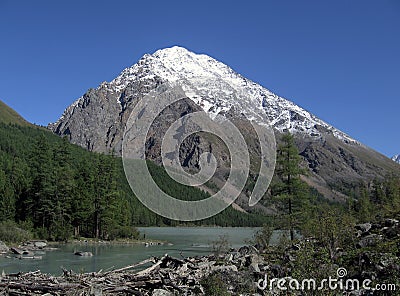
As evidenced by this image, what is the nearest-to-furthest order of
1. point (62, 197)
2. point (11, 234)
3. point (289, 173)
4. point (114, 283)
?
1. point (114, 283)
2. point (289, 173)
3. point (11, 234)
4. point (62, 197)

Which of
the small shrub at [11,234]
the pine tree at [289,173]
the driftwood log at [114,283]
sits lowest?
the small shrub at [11,234]

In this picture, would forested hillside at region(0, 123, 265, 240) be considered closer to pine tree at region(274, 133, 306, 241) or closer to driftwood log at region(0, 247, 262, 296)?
pine tree at region(274, 133, 306, 241)

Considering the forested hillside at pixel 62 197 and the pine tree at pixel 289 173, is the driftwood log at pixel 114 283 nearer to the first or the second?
the pine tree at pixel 289 173

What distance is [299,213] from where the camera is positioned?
121ft

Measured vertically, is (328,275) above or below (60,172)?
below

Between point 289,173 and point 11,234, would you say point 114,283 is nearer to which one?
point 289,173

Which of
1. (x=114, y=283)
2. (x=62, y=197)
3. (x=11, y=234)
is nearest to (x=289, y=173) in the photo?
(x=114, y=283)

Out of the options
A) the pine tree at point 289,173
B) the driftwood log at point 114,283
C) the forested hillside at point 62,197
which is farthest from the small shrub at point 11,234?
the driftwood log at point 114,283

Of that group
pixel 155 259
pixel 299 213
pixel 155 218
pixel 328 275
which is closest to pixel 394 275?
pixel 328 275

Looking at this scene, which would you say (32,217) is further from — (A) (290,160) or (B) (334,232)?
(B) (334,232)

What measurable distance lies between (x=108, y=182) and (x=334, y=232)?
66.2 metres

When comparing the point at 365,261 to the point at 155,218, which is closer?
the point at 365,261

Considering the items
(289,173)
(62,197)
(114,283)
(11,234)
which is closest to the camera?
(114,283)

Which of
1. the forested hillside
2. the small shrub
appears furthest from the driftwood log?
the forested hillside
